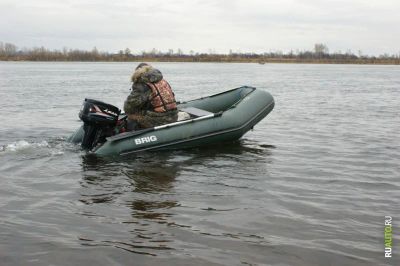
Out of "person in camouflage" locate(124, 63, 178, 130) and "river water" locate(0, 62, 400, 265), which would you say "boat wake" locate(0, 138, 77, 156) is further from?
"person in camouflage" locate(124, 63, 178, 130)

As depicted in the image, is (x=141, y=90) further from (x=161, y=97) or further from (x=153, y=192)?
(x=153, y=192)

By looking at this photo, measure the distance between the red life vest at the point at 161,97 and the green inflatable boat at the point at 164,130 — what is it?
0.29 meters

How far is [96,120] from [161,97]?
3.44ft

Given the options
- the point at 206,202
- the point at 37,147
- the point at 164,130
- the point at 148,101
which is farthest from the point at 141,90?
the point at 206,202

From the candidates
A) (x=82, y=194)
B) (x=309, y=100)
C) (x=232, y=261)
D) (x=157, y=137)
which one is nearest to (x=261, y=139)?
(x=157, y=137)

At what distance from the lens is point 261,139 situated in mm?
9617

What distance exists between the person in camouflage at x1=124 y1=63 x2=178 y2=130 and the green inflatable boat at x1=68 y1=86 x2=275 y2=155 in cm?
17

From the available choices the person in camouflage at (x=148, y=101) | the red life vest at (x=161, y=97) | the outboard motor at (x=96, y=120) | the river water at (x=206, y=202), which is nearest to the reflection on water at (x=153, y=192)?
the river water at (x=206, y=202)

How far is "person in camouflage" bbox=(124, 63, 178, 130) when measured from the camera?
24.5 ft

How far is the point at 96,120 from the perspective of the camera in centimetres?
755

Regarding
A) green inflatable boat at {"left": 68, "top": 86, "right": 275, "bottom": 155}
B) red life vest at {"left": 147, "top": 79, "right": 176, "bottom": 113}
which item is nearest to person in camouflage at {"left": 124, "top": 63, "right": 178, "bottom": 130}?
red life vest at {"left": 147, "top": 79, "right": 176, "bottom": 113}

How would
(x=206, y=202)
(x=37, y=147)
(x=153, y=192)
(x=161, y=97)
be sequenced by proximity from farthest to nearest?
(x=37, y=147) → (x=161, y=97) → (x=153, y=192) → (x=206, y=202)

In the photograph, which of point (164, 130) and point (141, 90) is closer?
point (141, 90)

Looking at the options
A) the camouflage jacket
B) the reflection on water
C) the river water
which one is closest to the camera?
the river water
